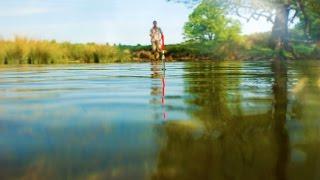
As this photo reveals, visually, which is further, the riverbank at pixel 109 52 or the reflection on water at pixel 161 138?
the riverbank at pixel 109 52

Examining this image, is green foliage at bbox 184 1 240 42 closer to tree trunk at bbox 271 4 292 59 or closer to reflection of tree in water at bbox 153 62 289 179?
tree trunk at bbox 271 4 292 59

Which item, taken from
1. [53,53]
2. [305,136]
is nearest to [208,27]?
[53,53]

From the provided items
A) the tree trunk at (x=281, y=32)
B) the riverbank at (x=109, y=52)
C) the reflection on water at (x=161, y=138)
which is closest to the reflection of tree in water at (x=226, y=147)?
the reflection on water at (x=161, y=138)

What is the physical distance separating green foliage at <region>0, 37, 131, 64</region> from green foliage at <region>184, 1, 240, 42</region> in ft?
55.4

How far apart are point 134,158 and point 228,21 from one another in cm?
5918

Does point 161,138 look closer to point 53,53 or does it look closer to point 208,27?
point 53,53

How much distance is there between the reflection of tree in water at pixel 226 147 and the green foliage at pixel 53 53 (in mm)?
28017

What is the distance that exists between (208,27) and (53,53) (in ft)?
91.5

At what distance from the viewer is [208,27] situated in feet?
200

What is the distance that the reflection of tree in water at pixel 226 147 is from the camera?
3.76m

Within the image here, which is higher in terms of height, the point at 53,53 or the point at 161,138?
the point at 53,53

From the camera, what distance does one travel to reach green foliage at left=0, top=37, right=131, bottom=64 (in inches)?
1321

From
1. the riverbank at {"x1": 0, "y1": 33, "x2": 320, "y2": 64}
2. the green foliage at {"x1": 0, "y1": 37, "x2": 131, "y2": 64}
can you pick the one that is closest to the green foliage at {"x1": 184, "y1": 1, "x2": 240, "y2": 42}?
the riverbank at {"x1": 0, "y1": 33, "x2": 320, "y2": 64}

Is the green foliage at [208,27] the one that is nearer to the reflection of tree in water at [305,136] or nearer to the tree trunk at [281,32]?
the tree trunk at [281,32]
